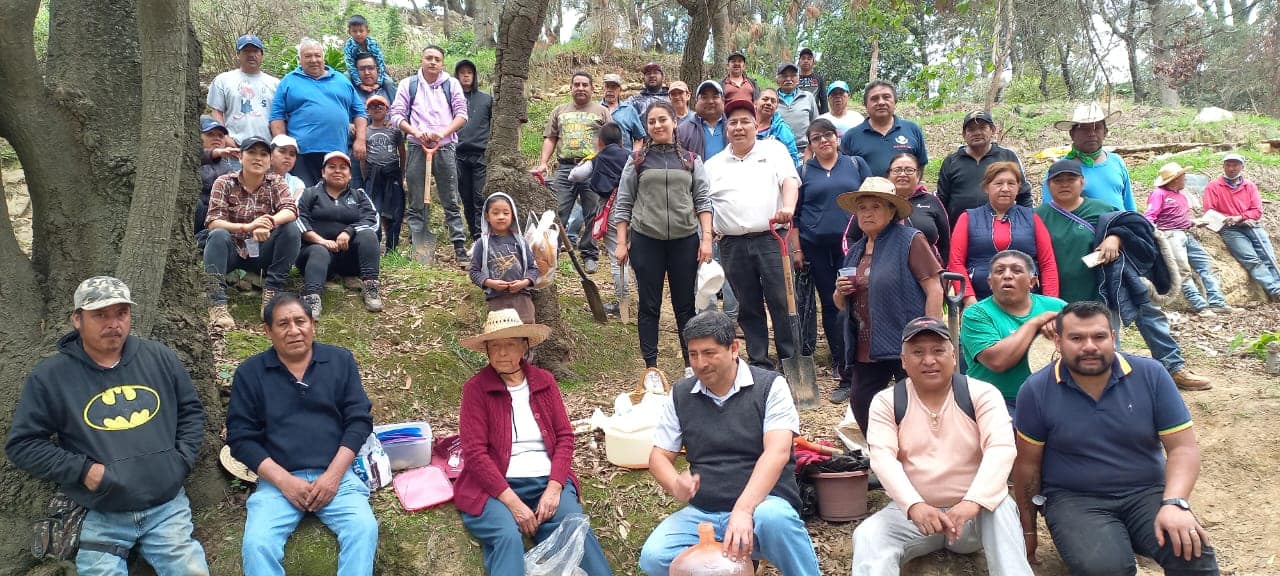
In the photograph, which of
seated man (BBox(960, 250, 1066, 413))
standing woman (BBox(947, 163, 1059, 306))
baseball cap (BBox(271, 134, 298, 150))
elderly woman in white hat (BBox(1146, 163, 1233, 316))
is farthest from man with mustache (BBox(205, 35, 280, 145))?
elderly woman in white hat (BBox(1146, 163, 1233, 316))

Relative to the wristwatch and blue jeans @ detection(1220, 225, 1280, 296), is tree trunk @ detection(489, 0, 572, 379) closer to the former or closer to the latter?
the wristwatch

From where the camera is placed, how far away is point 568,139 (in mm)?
8898

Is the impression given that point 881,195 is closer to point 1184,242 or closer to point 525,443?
point 525,443

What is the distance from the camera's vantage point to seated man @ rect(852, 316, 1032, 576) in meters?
3.87

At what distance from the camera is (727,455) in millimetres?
4133

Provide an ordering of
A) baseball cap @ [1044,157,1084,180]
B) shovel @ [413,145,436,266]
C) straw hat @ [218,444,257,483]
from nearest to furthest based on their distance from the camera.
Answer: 1. straw hat @ [218,444,257,483]
2. baseball cap @ [1044,157,1084,180]
3. shovel @ [413,145,436,266]

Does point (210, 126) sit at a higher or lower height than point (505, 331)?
higher

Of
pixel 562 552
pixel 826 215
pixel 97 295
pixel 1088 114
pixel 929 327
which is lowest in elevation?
pixel 562 552

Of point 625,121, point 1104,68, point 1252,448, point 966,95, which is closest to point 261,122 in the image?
point 625,121

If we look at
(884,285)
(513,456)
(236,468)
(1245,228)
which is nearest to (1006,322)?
(884,285)

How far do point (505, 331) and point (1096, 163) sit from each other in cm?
469

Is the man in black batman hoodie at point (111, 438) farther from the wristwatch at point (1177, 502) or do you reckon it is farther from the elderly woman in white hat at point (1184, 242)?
the elderly woman in white hat at point (1184, 242)

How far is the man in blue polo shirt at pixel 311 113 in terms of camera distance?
304 inches

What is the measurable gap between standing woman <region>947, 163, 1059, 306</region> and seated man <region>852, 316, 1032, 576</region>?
4.50 ft
